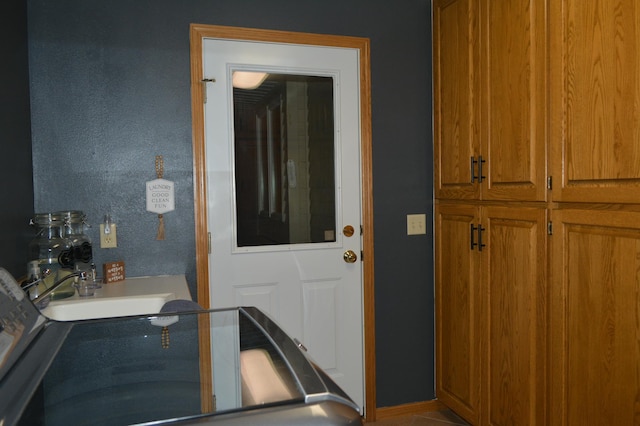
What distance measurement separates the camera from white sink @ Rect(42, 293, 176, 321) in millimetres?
1838

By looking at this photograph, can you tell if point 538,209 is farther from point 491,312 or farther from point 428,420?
point 428,420

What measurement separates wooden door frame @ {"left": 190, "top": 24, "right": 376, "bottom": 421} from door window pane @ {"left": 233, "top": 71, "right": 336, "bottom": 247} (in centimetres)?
18

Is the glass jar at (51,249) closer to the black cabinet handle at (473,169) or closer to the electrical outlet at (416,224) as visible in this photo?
A: the electrical outlet at (416,224)

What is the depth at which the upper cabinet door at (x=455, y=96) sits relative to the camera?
A: 2475 mm

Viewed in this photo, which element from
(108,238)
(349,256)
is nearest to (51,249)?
(108,238)

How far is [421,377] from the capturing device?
296 cm

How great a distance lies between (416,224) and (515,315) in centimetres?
88

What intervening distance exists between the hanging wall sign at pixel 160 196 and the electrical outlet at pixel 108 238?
0.20m

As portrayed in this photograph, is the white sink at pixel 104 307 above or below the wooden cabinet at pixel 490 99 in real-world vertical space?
below

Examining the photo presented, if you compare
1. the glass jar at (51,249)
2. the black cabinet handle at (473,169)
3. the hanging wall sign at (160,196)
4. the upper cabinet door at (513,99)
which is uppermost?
the upper cabinet door at (513,99)

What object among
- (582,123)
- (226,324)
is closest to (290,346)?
(226,324)

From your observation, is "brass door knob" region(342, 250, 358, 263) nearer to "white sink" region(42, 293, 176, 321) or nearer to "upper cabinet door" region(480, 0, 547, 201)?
"upper cabinet door" region(480, 0, 547, 201)

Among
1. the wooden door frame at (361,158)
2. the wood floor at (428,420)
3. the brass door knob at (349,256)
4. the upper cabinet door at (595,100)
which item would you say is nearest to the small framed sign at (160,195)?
the wooden door frame at (361,158)

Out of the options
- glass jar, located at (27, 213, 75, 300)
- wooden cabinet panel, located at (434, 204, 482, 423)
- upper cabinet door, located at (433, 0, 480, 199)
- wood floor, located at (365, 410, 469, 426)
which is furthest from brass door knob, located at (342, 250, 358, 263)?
glass jar, located at (27, 213, 75, 300)
